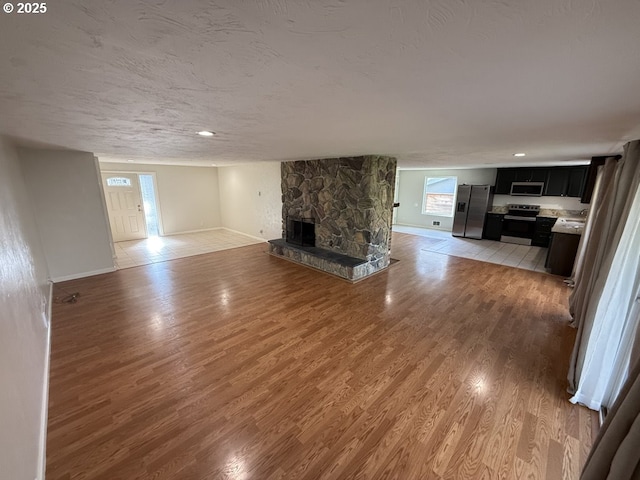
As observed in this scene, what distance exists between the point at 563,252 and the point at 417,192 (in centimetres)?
507

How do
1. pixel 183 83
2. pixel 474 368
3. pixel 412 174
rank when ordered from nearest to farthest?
pixel 183 83 → pixel 474 368 → pixel 412 174

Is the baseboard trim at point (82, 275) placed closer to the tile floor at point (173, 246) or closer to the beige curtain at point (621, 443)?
the tile floor at point (173, 246)

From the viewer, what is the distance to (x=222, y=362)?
2.41 m

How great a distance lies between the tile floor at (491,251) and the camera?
5.43 m

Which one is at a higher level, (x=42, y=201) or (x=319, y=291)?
(x=42, y=201)

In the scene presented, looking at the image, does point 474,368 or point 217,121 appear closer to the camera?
point 217,121

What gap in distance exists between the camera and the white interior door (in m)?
6.78

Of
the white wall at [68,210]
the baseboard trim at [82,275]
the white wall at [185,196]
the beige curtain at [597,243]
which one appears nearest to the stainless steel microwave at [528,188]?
the beige curtain at [597,243]

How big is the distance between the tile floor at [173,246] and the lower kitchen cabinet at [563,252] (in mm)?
6620

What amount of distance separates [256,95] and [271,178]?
17.7 ft

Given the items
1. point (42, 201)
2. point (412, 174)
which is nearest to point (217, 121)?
point (42, 201)

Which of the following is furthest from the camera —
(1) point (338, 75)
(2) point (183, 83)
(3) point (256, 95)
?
(3) point (256, 95)

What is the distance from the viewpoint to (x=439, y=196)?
8.75m

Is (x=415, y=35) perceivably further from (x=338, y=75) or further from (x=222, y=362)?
(x=222, y=362)
